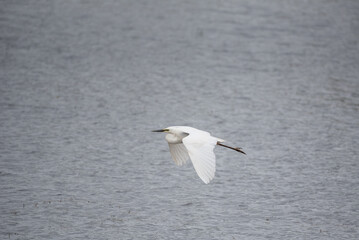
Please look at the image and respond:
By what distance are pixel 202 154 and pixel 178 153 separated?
0.65 meters

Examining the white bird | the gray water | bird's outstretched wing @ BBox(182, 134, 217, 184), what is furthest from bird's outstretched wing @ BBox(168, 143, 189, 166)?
bird's outstretched wing @ BBox(182, 134, 217, 184)

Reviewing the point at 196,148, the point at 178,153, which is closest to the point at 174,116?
the point at 178,153

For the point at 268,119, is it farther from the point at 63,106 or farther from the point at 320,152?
the point at 63,106

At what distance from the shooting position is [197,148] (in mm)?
4160

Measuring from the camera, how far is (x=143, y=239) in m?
4.02

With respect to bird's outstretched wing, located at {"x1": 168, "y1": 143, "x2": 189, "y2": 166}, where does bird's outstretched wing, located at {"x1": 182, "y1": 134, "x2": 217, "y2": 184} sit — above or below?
above

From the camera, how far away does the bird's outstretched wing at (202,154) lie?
3.94 metres

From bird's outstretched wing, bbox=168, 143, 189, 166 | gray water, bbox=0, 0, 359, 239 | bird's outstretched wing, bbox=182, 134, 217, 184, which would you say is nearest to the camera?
bird's outstretched wing, bbox=182, 134, 217, 184

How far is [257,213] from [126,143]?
66.3 inches

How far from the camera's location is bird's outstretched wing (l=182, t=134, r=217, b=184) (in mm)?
3939

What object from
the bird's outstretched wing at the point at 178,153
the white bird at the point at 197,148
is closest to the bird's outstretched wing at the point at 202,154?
the white bird at the point at 197,148

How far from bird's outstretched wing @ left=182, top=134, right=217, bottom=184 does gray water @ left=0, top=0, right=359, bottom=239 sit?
17.9 inches

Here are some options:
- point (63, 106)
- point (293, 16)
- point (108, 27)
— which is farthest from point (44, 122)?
point (293, 16)

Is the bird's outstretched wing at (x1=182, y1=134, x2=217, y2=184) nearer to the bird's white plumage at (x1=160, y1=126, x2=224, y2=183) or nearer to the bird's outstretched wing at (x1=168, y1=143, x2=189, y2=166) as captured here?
the bird's white plumage at (x1=160, y1=126, x2=224, y2=183)
